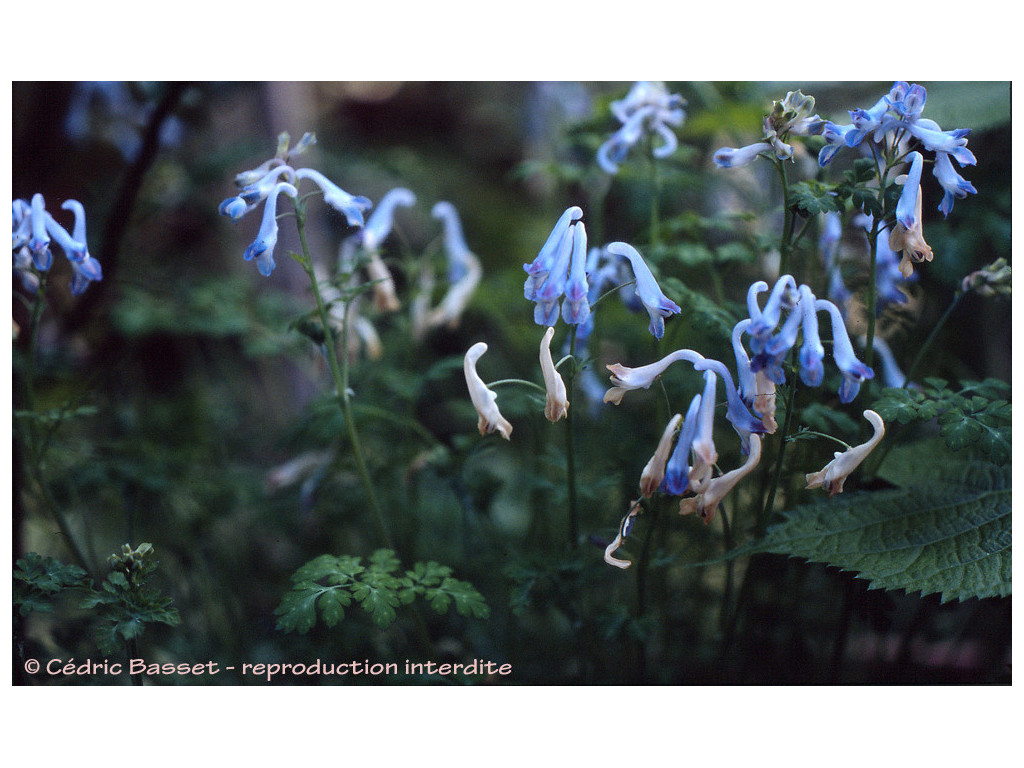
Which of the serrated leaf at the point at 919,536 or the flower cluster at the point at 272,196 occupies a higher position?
the flower cluster at the point at 272,196

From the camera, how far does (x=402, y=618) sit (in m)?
1.53

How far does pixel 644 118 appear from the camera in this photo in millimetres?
1406

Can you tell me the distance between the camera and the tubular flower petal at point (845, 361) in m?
0.95

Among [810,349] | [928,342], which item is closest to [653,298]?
[810,349]

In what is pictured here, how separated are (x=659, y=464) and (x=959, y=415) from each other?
46cm

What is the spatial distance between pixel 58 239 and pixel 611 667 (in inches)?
50.8

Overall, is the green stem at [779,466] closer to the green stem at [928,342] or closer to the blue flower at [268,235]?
the green stem at [928,342]

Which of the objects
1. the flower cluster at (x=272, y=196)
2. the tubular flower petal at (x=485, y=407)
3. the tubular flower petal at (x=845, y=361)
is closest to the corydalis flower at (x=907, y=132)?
the tubular flower petal at (x=845, y=361)

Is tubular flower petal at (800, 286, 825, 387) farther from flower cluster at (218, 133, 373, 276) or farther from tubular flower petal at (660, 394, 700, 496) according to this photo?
flower cluster at (218, 133, 373, 276)

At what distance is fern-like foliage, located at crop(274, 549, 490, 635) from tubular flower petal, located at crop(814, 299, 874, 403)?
0.63m

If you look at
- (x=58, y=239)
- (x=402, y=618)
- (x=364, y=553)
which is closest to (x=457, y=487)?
(x=402, y=618)

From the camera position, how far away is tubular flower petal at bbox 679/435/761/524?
3.23ft

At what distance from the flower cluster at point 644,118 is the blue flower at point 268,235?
2.12 feet

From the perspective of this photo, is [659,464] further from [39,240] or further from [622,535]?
[39,240]
